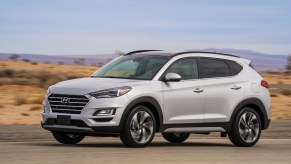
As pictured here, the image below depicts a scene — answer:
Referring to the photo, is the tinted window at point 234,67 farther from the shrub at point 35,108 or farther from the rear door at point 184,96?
the shrub at point 35,108

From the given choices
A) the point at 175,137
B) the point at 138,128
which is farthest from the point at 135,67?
the point at 175,137

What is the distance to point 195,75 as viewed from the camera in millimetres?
15875

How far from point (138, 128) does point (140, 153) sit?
831 mm

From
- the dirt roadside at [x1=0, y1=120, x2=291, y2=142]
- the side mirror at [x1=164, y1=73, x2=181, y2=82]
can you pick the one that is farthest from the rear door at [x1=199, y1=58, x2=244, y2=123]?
the dirt roadside at [x1=0, y1=120, x2=291, y2=142]

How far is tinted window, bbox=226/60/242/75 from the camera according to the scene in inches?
659

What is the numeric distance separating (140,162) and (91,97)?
2183 millimetres

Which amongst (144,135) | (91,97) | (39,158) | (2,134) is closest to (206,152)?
(144,135)

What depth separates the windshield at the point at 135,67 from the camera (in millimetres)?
15352

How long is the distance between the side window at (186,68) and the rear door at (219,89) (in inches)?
6.0

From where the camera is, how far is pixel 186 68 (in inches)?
625

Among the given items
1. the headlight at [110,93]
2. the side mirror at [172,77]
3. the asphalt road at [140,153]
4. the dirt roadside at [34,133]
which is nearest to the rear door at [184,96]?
the side mirror at [172,77]

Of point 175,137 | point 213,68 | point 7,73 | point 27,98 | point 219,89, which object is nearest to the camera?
point 219,89

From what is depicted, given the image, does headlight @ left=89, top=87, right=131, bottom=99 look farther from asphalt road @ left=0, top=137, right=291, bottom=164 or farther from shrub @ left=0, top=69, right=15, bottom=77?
shrub @ left=0, top=69, right=15, bottom=77

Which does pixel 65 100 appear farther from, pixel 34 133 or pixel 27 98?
pixel 27 98
